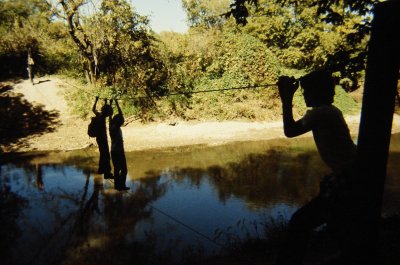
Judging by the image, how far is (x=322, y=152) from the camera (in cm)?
300

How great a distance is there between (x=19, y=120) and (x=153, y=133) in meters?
7.68

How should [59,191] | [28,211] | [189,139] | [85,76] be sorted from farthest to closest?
[85,76] < [189,139] < [59,191] < [28,211]

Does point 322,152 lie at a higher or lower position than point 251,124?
higher

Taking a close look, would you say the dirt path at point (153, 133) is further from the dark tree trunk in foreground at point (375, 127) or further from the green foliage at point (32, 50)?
the dark tree trunk in foreground at point (375, 127)

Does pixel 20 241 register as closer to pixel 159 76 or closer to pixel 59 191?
pixel 59 191

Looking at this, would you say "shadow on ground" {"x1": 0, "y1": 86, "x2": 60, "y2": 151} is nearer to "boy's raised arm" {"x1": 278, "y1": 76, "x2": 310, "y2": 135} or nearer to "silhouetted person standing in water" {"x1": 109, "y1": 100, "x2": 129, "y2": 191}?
"silhouetted person standing in water" {"x1": 109, "y1": 100, "x2": 129, "y2": 191}

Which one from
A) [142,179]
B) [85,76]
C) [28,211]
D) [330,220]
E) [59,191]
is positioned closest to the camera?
[330,220]

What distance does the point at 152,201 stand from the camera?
8.97 metres

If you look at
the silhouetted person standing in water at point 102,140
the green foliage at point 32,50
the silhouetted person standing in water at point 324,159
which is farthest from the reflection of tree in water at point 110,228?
the green foliage at point 32,50

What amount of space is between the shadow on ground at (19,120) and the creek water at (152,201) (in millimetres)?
2754

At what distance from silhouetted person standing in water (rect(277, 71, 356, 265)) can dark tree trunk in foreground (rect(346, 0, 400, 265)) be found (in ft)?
0.45

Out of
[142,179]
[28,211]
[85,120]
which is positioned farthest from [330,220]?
[85,120]

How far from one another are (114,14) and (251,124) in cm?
999

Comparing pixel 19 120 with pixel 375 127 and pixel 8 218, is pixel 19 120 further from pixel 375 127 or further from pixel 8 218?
pixel 375 127
